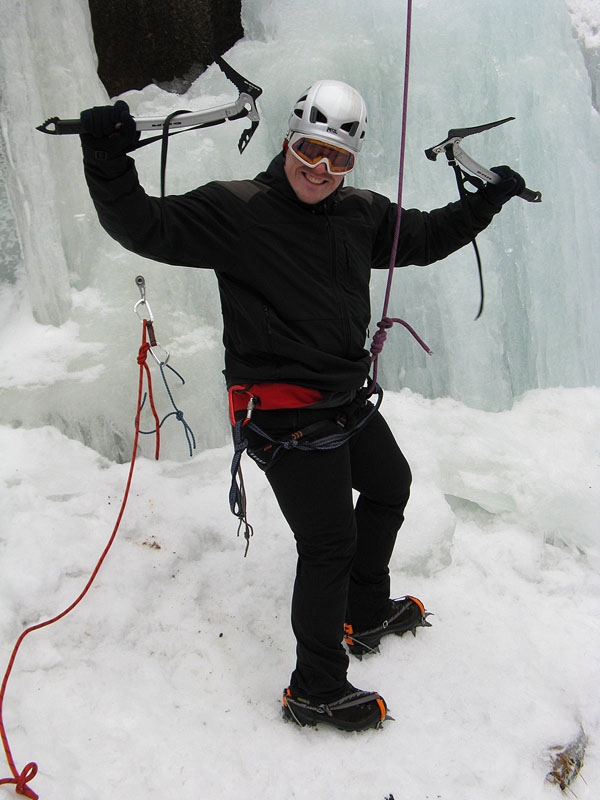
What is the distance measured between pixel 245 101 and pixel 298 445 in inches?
36.2

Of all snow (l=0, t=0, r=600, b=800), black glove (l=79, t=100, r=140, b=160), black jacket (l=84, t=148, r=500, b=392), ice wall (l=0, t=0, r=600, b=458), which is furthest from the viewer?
ice wall (l=0, t=0, r=600, b=458)

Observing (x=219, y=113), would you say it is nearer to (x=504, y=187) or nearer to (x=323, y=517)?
(x=504, y=187)

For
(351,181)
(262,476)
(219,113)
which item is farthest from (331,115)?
(351,181)

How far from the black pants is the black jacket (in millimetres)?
156

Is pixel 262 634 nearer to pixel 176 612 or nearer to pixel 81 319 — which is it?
pixel 176 612

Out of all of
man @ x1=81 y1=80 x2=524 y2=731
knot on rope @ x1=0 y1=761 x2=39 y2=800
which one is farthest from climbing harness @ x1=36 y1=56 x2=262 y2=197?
knot on rope @ x1=0 y1=761 x2=39 y2=800

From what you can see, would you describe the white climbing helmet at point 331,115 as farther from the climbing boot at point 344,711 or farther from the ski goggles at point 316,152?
the climbing boot at point 344,711

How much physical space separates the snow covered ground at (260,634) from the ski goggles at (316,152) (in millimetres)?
1561

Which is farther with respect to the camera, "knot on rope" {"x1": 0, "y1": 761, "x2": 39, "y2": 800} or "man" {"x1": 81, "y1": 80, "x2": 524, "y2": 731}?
"man" {"x1": 81, "y1": 80, "x2": 524, "y2": 731}

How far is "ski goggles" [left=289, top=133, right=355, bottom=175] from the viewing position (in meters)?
1.85

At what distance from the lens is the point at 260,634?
2.48 metres

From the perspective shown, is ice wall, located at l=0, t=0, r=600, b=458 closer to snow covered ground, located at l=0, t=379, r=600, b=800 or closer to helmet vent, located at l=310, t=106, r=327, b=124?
snow covered ground, located at l=0, t=379, r=600, b=800

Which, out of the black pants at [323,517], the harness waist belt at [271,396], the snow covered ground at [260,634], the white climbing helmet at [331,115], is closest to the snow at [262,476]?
the snow covered ground at [260,634]

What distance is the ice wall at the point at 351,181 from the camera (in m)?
3.24
